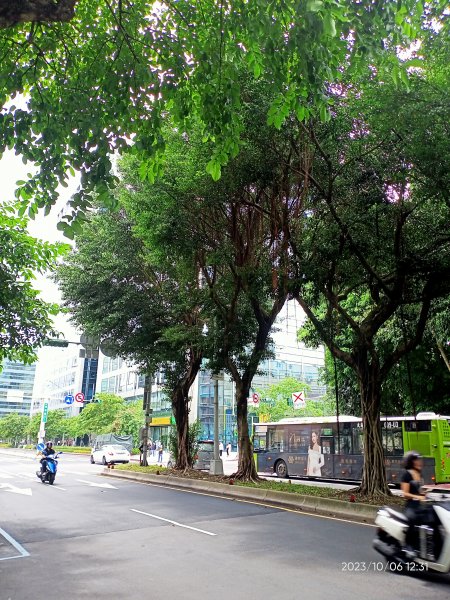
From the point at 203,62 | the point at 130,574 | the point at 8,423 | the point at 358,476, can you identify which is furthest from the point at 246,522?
the point at 8,423

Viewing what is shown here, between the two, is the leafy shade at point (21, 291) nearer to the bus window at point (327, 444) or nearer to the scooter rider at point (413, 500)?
the scooter rider at point (413, 500)

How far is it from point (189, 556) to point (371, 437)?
290 inches

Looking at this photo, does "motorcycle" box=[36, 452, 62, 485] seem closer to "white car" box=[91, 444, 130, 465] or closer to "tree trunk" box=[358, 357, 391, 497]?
"tree trunk" box=[358, 357, 391, 497]

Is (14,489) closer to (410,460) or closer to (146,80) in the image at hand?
(410,460)

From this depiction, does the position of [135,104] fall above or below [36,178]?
above

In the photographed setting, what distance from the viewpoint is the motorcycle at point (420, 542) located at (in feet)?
19.6

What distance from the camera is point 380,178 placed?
467 inches

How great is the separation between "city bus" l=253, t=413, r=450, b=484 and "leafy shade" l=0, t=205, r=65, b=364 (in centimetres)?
889

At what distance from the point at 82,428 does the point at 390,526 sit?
57.7 meters

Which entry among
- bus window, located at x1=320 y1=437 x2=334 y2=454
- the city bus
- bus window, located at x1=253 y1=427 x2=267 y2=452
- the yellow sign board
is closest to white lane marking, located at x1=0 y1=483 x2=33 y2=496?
the city bus

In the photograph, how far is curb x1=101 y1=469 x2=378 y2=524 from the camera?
11.5 metres

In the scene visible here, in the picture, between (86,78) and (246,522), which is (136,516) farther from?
(86,78)

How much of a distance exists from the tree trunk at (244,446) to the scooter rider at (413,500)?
11.6 meters

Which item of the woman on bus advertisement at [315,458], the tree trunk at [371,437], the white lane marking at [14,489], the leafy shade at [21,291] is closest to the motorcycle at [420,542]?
the tree trunk at [371,437]
